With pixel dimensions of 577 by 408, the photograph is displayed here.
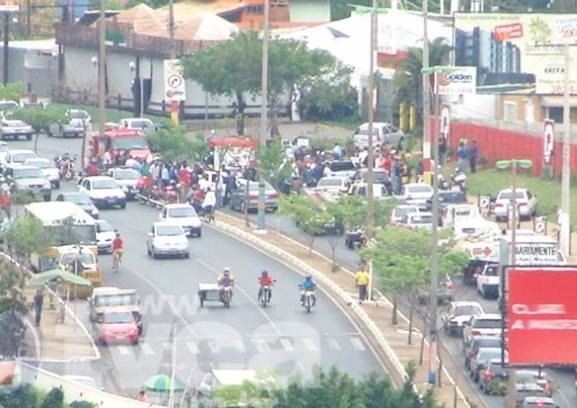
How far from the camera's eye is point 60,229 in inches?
2741

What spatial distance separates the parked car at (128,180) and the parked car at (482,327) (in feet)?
78.2

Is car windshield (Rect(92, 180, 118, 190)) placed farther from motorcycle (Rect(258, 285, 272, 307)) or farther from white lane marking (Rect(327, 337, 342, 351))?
white lane marking (Rect(327, 337, 342, 351))

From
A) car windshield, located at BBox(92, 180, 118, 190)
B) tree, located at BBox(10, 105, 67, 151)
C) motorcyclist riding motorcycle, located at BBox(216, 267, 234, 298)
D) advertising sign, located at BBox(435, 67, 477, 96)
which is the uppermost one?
advertising sign, located at BBox(435, 67, 477, 96)

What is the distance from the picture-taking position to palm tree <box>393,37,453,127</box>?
95250 millimetres

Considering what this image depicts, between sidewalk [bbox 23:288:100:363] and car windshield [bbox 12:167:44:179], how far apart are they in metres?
17.0

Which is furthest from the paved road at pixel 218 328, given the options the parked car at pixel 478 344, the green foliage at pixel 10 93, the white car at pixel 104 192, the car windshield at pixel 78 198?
the green foliage at pixel 10 93

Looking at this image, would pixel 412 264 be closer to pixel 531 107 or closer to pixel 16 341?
pixel 16 341

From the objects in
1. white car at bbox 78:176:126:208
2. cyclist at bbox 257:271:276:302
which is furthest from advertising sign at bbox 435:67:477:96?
cyclist at bbox 257:271:276:302

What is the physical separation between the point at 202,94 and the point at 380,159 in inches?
831

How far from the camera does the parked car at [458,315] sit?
6197 centimetres

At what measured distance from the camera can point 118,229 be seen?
76500mm

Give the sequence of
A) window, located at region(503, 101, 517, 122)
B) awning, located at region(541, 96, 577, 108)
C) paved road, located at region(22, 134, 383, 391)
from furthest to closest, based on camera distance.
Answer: window, located at region(503, 101, 517, 122) → awning, located at region(541, 96, 577, 108) → paved road, located at region(22, 134, 383, 391)

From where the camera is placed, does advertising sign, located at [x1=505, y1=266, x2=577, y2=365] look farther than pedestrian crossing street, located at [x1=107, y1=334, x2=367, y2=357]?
No

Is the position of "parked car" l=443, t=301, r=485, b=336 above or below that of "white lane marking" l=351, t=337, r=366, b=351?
above
